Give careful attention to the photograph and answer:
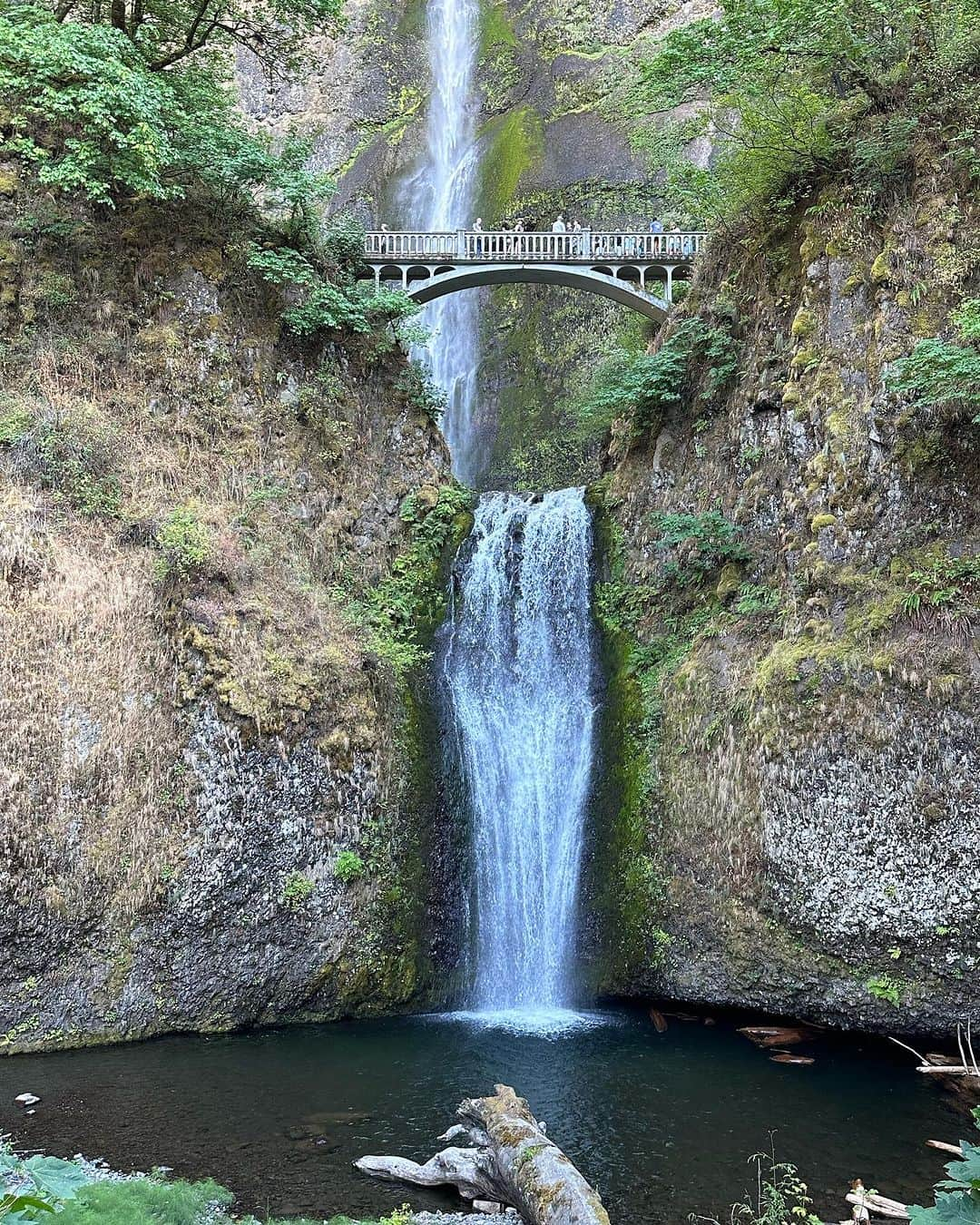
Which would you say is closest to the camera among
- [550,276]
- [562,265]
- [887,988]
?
[887,988]

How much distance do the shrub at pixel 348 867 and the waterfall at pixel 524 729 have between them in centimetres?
184

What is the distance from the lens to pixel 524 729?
44.4ft

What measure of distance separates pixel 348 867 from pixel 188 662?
3355mm

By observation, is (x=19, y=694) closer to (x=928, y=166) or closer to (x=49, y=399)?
(x=49, y=399)

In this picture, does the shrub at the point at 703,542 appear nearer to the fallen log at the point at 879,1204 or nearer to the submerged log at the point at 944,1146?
the submerged log at the point at 944,1146

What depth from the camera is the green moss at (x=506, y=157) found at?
27.7 meters

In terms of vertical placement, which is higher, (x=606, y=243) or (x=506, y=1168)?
(x=606, y=243)

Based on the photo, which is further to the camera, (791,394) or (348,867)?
(791,394)

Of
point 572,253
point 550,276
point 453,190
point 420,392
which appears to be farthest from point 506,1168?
point 453,190

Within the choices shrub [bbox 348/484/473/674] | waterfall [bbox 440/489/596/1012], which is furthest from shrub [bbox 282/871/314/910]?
shrub [bbox 348/484/473/674]

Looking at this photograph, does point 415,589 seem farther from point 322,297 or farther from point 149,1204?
point 149,1204

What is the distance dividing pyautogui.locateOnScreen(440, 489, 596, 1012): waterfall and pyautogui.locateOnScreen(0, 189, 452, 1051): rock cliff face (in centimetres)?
86

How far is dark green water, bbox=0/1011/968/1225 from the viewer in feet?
22.7

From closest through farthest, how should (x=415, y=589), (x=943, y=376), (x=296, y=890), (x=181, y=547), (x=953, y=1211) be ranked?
(x=953, y=1211), (x=943, y=376), (x=296, y=890), (x=181, y=547), (x=415, y=589)
